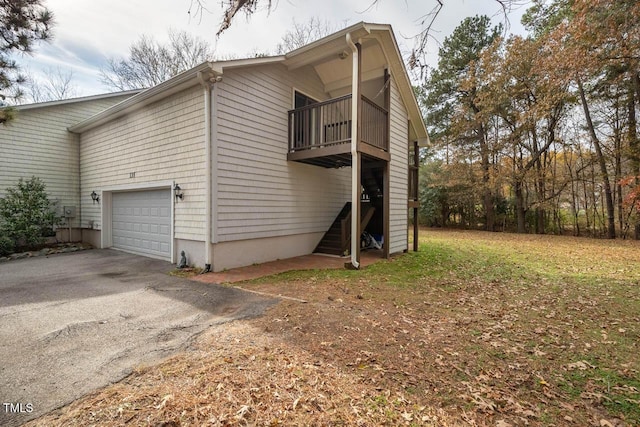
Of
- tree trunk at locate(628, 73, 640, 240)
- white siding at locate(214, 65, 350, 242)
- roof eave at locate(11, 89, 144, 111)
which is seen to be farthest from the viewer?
tree trunk at locate(628, 73, 640, 240)

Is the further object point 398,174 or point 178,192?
point 398,174

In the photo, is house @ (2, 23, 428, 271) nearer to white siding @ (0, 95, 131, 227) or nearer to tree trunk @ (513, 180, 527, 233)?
white siding @ (0, 95, 131, 227)

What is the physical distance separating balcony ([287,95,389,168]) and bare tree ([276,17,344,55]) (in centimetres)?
1098


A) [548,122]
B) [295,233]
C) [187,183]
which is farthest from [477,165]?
[187,183]

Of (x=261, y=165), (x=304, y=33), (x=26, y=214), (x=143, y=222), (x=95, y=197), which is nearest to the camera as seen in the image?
(x=261, y=165)

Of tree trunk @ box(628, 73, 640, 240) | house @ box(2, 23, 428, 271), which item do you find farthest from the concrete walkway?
tree trunk @ box(628, 73, 640, 240)

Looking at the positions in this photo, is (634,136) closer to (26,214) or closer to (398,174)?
(398,174)

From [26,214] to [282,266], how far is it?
8625 mm

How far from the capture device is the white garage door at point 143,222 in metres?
7.88

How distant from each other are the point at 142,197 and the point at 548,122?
66.6ft

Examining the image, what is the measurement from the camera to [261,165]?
25.2 feet

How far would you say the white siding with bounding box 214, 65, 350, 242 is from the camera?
6758 millimetres

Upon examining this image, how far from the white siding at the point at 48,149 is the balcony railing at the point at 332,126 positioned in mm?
8161

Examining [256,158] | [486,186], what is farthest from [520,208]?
[256,158]
